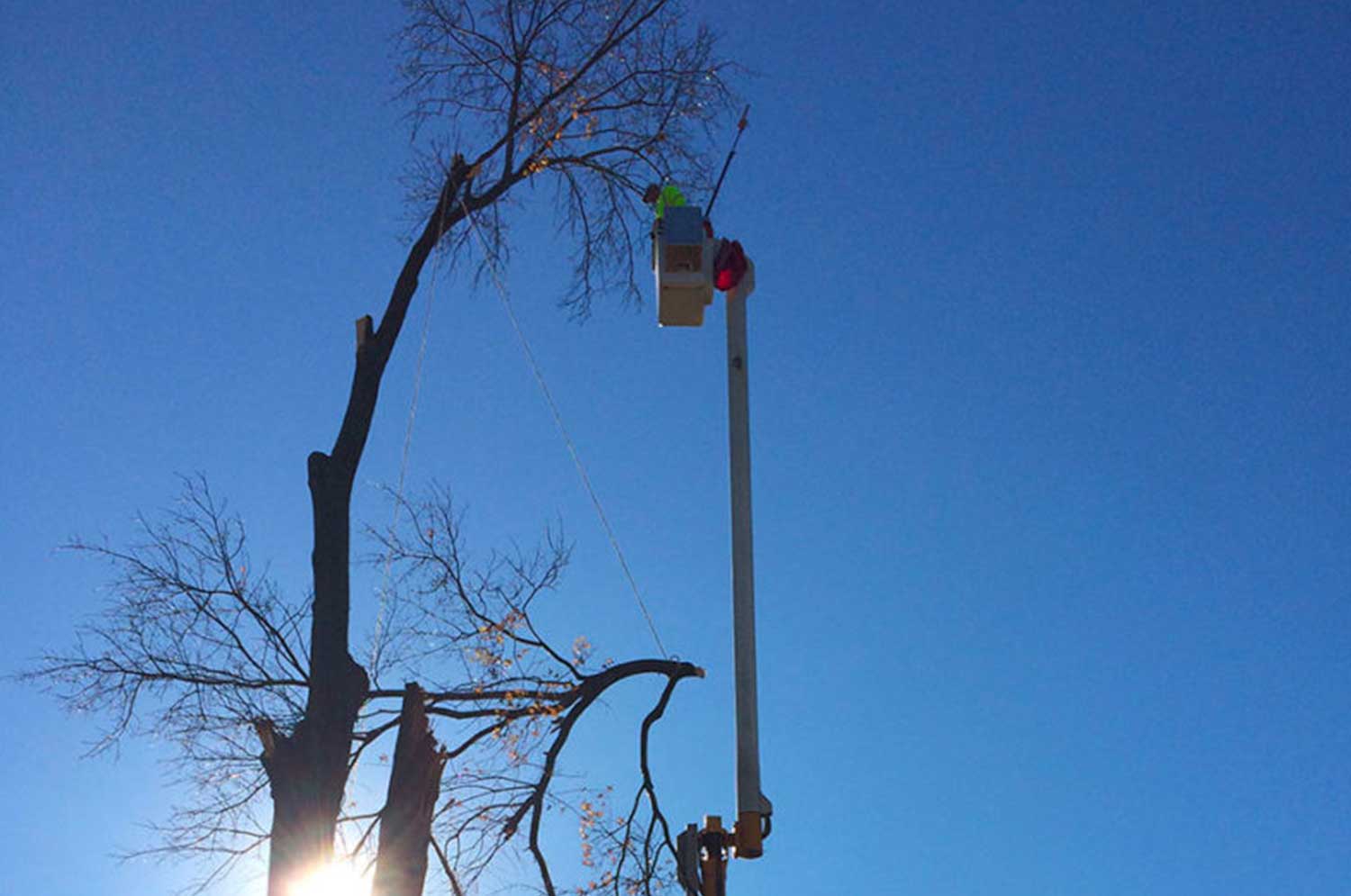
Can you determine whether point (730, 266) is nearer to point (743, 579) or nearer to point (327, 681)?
point (743, 579)

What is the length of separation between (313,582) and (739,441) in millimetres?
2273

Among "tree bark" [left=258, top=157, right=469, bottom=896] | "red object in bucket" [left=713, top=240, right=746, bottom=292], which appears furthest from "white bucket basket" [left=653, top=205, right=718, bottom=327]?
"tree bark" [left=258, top=157, right=469, bottom=896]

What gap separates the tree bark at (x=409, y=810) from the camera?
549cm

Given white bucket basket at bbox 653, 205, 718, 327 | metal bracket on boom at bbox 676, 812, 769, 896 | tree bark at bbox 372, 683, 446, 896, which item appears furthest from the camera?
white bucket basket at bbox 653, 205, 718, 327

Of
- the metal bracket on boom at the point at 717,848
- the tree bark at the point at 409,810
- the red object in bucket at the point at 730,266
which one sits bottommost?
the metal bracket on boom at the point at 717,848

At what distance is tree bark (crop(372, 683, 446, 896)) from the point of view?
549 cm

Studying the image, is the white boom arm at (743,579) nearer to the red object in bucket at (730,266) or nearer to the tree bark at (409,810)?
the red object in bucket at (730,266)

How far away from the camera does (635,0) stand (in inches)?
331

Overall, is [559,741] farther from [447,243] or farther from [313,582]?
[447,243]

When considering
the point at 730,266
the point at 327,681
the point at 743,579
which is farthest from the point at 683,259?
the point at 327,681

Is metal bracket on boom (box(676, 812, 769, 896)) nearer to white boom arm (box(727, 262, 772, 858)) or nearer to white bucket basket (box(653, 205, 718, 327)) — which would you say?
Answer: white boom arm (box(727, 262, 772, 858))

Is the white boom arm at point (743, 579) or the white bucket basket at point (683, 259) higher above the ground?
the white bucket basket at point (683, 259)

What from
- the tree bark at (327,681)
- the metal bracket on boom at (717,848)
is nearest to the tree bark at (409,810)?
the tree bark at (327,681)

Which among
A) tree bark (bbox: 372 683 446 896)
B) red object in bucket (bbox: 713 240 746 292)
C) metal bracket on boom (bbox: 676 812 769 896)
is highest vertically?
red object in bucket (bbox: 713 240 746 292)
